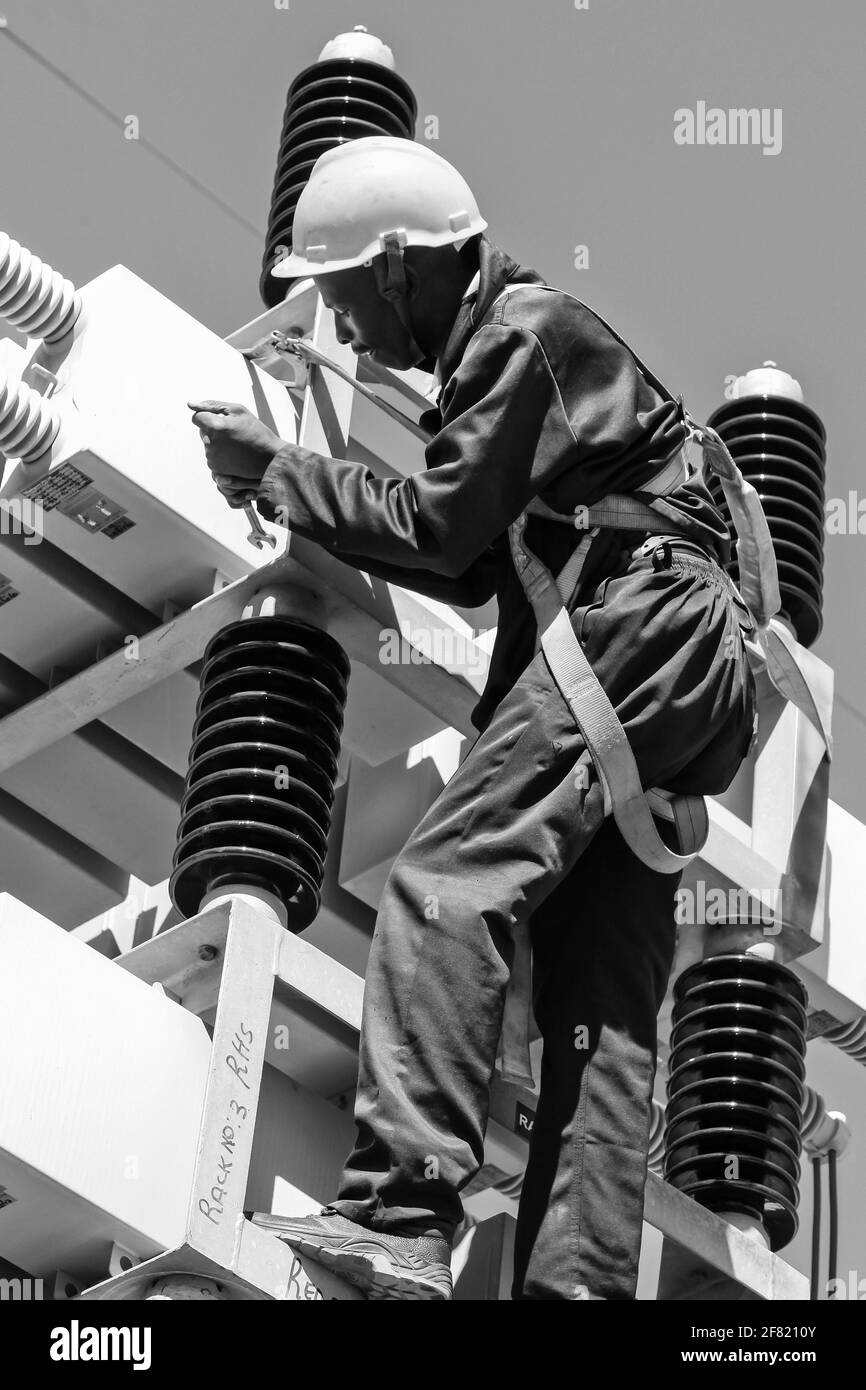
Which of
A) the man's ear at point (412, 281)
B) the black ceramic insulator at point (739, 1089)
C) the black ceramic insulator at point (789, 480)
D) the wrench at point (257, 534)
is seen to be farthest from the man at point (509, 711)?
the black ceramic insulator at point (789, 480)

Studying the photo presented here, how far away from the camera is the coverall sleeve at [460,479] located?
4.27 metres

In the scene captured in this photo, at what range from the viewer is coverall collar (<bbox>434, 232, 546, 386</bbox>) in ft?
14.9

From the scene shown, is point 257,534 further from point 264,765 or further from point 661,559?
point 661,559

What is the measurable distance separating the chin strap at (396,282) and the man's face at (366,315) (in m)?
0.01

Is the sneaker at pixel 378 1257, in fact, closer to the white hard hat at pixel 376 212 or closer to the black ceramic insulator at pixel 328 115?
the white hard hat at pixel 376 212

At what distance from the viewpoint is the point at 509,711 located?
4.34 m

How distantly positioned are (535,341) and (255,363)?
3.55 feet

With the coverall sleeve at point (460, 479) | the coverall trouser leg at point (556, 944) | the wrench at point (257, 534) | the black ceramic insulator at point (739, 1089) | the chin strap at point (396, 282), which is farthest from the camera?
the black ceramic insulator at point (739, 1089)

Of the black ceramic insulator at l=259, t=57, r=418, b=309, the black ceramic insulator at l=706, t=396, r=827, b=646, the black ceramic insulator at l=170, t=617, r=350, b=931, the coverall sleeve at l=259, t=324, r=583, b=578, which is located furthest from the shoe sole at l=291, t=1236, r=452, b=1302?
the black ceramic insulator at l=706, t=396, r=827, b=646

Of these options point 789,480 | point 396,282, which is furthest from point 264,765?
point 789,480

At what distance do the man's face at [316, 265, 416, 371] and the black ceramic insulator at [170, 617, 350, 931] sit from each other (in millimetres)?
532

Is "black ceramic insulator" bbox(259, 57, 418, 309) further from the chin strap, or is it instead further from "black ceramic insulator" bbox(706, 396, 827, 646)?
the chin strap

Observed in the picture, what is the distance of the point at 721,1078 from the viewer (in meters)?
5.57
